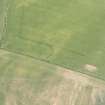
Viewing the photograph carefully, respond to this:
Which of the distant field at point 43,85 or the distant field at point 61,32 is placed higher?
the distant field at point 61,32

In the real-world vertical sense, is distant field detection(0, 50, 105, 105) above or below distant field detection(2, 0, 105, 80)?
below

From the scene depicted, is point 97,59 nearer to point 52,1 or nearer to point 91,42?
point 91,42

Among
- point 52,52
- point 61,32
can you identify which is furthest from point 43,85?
point 61,32

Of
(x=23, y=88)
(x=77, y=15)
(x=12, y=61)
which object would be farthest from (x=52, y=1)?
(x=23, y=88)

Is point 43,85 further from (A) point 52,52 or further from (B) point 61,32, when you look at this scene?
(B) point 61,32

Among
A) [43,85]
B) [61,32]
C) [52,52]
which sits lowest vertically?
[43,85]
